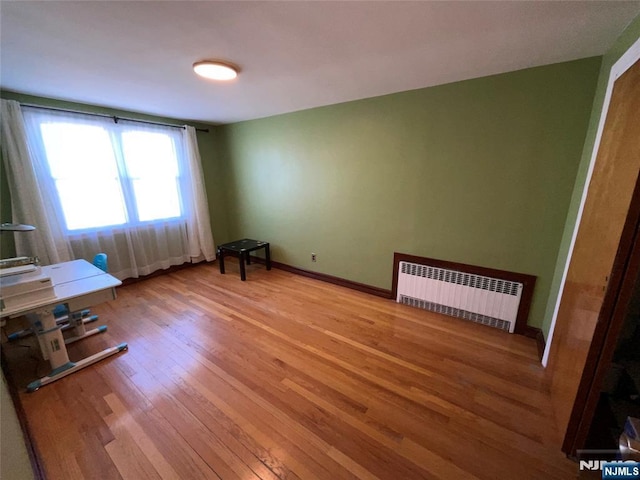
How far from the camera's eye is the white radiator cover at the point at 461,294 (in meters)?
2.23

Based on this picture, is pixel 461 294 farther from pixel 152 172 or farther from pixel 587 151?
pixel 152 172

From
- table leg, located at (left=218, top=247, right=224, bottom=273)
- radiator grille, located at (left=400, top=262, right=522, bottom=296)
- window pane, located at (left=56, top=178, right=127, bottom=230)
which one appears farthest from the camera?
table leg, located at (left=218, top=247, right=224, bottom=273)

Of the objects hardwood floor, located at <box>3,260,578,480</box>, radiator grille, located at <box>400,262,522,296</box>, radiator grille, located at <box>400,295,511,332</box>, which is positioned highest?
radiator grille, located at <box>400,262,522,296</box>

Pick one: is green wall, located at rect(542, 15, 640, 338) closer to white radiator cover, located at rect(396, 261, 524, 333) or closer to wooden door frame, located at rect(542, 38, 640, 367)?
wooden door frame, located at rect(542, 38, 640, 367)

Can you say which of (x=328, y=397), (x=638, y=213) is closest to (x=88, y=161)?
(x=328, y=397)

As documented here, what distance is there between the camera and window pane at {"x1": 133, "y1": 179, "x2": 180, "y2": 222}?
337 centimetres

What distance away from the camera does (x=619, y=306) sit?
106 cm

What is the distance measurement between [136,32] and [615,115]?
8.81 ft

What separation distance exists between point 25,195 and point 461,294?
4.50 m

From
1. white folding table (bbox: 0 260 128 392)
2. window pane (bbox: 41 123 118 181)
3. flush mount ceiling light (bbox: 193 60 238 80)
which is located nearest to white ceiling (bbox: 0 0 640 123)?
flush mount ceiling light (bbox: 193 60 238 80)

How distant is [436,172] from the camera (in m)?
2.40

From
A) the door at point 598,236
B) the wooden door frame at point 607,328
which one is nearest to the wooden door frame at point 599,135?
the door at point 598,236

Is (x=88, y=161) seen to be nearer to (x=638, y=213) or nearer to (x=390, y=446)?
(x=390, y=446)

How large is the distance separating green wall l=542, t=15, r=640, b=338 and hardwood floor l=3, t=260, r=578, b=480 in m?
0.56
